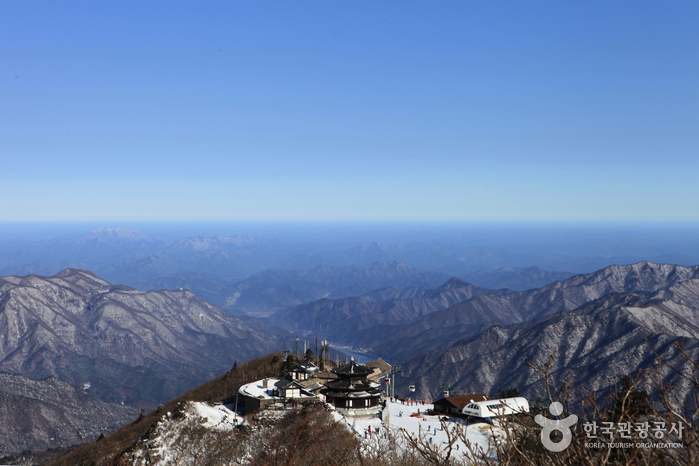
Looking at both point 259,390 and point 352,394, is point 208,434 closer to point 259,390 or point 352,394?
point 259,390

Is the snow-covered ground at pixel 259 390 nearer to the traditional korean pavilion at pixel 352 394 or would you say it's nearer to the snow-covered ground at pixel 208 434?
the snow-covered ground at pixel 208 434

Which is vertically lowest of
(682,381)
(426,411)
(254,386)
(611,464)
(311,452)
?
(682,381)

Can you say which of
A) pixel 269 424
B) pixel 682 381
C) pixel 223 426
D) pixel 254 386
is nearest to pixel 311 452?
pixel 269 424

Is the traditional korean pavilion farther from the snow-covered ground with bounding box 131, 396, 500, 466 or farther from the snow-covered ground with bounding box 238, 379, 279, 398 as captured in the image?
the snow-covered ground with bounding box 238, 379, 279, 398

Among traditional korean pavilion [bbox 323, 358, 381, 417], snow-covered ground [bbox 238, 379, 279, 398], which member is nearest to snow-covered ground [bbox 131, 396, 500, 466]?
traditional korean pavilion [bbox 323, 358, 381, 417]

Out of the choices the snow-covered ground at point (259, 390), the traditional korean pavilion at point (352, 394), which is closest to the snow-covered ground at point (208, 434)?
the traditional korean pavilion at point (352, 394)

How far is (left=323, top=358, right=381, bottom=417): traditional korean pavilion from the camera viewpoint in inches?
2290

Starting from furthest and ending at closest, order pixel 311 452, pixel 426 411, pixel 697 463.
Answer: pixel 426 411, pixel 311 452, pixel 697 463

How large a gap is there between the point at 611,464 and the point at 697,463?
2.44m

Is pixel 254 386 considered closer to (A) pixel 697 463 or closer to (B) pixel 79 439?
(A) pixel 697 463

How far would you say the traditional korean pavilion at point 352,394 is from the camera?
58.2 metres

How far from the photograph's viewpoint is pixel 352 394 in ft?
192

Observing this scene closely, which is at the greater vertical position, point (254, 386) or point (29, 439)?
point (254, 386)

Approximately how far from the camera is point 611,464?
40.4 ft
